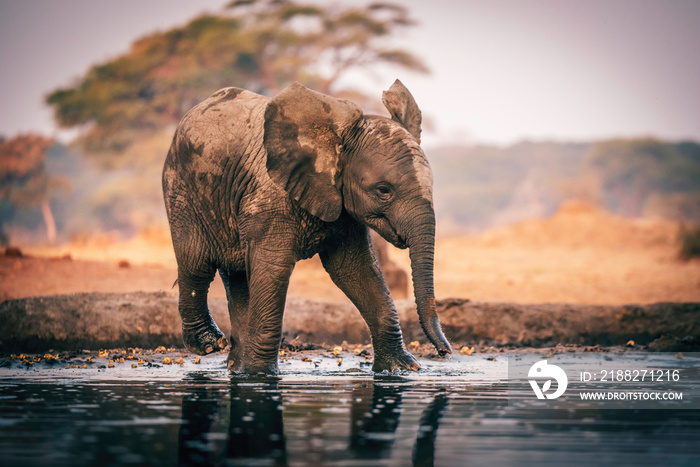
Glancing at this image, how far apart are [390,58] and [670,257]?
11766mm

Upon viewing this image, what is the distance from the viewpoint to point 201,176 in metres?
7.48

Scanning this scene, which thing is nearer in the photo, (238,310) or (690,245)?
(238,310)

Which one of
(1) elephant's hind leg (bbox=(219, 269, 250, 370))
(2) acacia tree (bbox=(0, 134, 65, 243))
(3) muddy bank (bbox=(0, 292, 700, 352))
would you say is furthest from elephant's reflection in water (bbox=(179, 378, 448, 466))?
(2) acacia tree (bbox=(0, 134, 65, 243))

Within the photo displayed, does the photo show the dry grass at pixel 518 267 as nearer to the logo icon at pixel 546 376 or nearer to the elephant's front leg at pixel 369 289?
the logo icon at pixel 546 376

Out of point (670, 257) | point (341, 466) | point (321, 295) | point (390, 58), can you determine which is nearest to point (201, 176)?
point (341, 466)

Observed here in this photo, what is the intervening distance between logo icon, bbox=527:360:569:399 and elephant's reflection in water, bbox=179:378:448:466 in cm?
67

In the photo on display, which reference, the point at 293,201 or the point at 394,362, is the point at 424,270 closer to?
the point at 293,201

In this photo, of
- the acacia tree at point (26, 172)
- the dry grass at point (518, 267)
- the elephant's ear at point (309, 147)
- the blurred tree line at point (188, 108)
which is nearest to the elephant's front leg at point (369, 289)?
the elephant's ear at point (309, 147)

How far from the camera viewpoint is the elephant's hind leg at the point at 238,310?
26.1 feet

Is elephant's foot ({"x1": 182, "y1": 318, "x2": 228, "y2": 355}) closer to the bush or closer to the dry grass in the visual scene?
the dry grass

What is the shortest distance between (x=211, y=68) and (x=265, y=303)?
87.2ft

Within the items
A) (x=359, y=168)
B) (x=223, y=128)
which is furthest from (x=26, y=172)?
(x=359, y=168)

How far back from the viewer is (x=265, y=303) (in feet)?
23.0

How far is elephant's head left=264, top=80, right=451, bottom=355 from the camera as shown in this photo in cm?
639
